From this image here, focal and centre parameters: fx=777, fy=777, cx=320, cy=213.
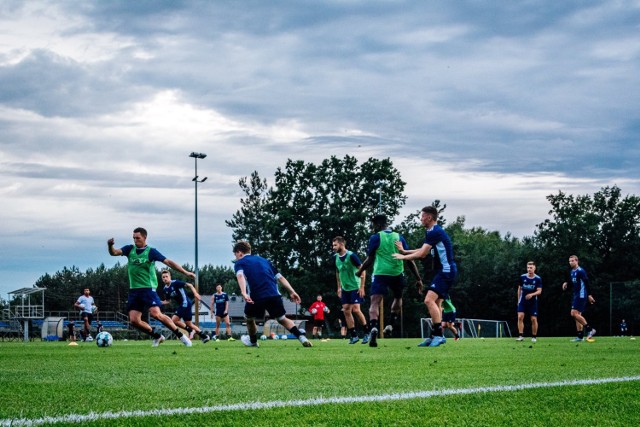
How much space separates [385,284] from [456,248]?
186ft

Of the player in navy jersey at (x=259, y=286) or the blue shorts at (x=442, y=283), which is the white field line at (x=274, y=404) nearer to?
the blue shorts at (x=442, y=283)

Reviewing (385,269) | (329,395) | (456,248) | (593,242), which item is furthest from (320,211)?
(329,395)

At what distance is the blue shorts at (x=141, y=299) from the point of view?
15.0m

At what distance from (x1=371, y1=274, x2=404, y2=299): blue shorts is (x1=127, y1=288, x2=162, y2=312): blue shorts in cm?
427

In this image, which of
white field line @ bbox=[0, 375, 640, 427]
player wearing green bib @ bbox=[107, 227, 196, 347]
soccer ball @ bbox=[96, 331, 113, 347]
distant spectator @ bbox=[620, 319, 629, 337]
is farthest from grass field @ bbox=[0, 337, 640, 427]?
distant spectator @ bbox=[620, 319, 629, 337]

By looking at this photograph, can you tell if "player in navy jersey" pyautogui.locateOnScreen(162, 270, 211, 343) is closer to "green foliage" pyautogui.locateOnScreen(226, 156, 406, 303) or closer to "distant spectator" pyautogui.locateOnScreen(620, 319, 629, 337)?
"distant spectator" pyautogui.locateOnScreen(620, 319, 629, 337)

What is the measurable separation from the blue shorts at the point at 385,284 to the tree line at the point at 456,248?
135 feet

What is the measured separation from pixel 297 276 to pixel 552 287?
19606mm

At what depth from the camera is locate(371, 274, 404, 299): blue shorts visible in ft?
49.0

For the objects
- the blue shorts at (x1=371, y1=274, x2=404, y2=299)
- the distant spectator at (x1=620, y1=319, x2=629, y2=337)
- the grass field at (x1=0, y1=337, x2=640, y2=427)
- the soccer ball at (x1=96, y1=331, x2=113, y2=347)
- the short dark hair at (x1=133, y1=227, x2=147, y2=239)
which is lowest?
the distant spectator at (x1=620, y1=319, x2=629, y2=337)

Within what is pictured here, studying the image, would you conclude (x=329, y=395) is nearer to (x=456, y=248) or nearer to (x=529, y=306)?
(x=529, y=306)

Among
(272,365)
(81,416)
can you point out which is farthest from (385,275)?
(81,416)

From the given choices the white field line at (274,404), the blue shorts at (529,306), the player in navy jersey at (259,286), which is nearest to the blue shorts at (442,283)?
the player in navy jersey at (259,286)

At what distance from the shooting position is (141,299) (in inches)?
595
